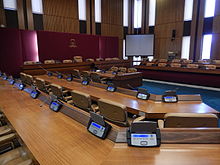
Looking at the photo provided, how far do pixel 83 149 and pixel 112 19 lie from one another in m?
12.4

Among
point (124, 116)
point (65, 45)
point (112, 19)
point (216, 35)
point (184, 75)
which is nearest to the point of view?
point (124, 116)

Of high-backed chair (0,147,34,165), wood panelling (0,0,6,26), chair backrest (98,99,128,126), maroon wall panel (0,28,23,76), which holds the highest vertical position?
wood panelling (0,0,6,26)

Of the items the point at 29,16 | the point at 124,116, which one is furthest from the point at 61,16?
the point at 124,116

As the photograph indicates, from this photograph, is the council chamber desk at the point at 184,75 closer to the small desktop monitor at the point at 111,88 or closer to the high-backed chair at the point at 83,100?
the small desktop monitor at the point at 111,88

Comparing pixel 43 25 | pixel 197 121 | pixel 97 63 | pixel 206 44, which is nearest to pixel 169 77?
pixel 97 63

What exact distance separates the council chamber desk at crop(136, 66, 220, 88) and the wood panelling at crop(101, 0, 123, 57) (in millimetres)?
5492

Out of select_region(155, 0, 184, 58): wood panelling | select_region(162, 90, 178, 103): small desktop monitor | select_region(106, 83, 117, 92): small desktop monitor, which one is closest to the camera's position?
select_region(162, 90, 178, 103): small desktop monitor

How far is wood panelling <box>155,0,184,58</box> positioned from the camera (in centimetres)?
1070

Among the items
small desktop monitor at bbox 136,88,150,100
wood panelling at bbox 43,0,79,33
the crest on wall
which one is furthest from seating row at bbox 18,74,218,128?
wood panelling at bbox 43,0,79,33

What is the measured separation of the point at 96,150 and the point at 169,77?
6.63 m

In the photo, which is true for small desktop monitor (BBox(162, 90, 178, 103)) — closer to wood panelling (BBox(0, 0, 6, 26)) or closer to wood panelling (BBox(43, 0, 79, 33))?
wood panelling (BBox(0, 0, 6, 26))

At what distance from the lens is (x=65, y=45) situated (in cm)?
985

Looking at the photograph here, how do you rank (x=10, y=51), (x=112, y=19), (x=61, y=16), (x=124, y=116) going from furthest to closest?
1. (x=112, y=19)
2. (x=61, y=16)
3. (x=10, y=51)
4. (x=124, y=116)

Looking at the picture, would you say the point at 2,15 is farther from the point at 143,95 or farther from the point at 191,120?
the point at 191,120
